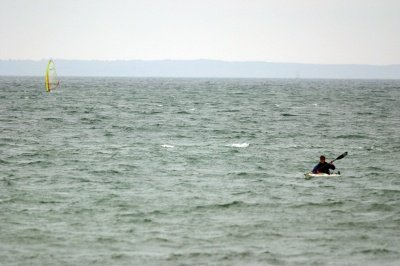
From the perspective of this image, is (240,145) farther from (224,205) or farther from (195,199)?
(224,205)

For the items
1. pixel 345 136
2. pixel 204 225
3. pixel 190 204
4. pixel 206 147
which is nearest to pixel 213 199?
pixel 190 204

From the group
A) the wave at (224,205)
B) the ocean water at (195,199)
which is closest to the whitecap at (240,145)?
the ocean water at (195,199)

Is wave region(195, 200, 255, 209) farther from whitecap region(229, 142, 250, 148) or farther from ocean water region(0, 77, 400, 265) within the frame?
whitecap region(229, 142, 250, 148)

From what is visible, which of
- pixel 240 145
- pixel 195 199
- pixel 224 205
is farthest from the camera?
pixel 240 145

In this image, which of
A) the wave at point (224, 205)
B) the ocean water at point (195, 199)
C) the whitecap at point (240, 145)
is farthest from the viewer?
the whitecap at point (240, 145)

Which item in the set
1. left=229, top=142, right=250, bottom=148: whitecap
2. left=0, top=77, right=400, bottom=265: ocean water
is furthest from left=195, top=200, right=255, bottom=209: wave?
left=229, top=142, right=250, bottom=148: whitecap

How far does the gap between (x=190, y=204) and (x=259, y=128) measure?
3400 centimetres

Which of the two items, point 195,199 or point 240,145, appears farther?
point 240,145

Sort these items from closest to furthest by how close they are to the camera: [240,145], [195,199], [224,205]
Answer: [224,205]
[195,199]
[240,145]

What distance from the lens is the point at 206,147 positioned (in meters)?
44.6

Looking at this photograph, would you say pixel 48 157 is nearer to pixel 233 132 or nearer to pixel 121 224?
pixel 121 224

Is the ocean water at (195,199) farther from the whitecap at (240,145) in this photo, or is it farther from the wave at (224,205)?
the whitecap at (240,145)


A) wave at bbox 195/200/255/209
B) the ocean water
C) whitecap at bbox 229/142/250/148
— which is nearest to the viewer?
the ocean water

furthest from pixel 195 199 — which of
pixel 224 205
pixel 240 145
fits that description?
pixel 240 145
